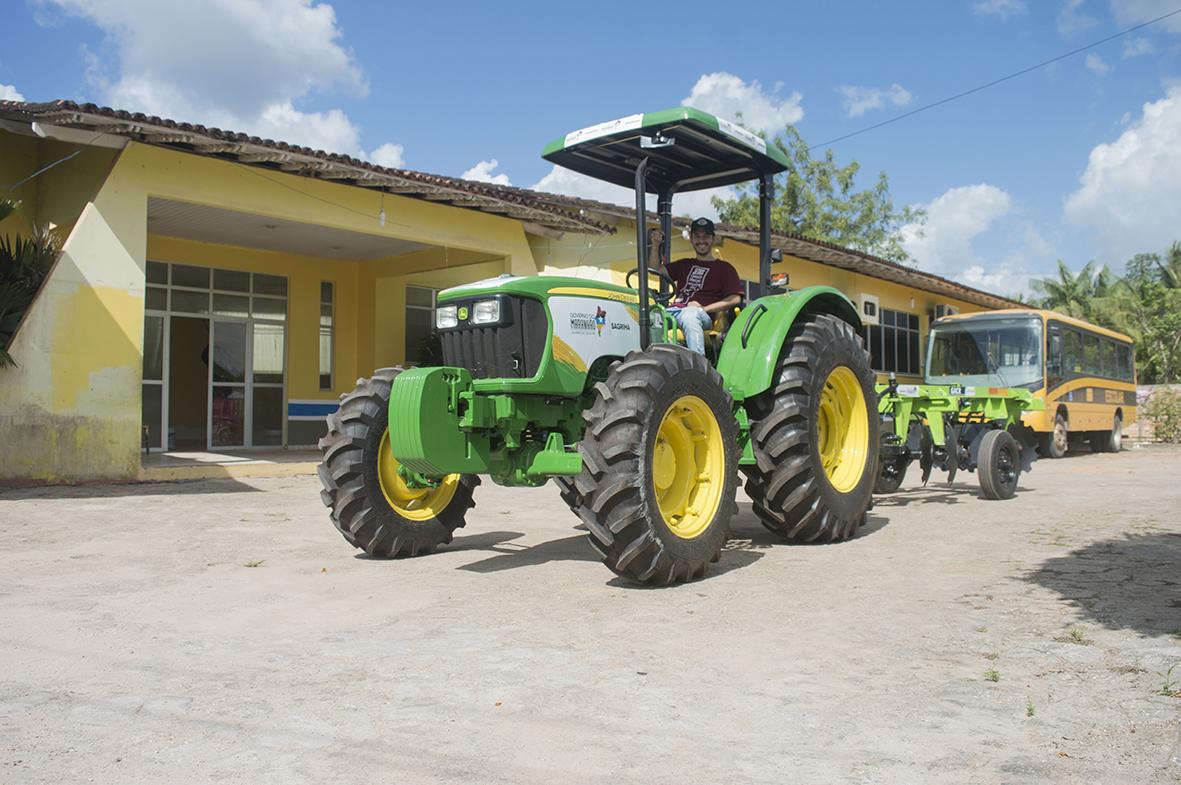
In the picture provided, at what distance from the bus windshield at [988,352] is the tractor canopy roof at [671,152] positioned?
476 inches

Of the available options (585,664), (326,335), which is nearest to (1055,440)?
(326,335)

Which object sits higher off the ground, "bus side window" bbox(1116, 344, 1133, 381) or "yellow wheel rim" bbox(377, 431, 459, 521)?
"bus side window" bbox(1116, 344, 1133, 381)

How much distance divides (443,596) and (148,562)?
245 cm

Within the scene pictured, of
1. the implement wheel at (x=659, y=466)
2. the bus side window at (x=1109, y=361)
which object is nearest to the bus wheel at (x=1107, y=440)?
the bus side window at (x=1109, y=361)

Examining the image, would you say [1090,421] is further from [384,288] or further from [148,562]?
[148,562]

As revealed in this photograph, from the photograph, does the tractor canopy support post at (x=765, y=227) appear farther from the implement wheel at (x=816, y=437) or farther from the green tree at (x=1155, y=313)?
the green tree at (x=1155, y=313)

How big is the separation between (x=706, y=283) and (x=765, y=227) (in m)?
1.05

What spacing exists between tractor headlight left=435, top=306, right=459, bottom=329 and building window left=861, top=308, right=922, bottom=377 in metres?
20.2

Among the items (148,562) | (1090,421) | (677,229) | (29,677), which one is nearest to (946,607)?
(29,677)

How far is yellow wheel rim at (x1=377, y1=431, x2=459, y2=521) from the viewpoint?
21.2ft

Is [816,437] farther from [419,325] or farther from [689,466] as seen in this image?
[419,325]

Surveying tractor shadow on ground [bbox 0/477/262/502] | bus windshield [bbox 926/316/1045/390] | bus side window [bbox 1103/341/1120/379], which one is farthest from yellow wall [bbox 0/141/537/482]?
bus side window [bbox 1103/341/1120/379]

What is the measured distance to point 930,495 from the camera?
10820mm

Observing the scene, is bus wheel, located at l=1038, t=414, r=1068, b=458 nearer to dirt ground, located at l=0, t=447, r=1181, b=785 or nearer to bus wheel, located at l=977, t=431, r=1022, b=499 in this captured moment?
bus wheel, located at l=977, t=431, r=1022, b=499
